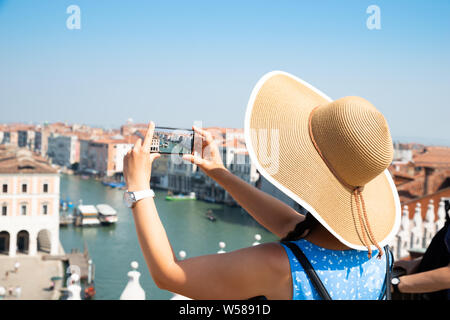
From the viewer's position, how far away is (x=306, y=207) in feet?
1.21

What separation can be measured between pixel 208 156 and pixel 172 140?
0.05m

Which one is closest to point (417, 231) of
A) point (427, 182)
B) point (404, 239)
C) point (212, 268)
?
point (404, 239)

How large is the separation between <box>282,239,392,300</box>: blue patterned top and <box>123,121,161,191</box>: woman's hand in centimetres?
12

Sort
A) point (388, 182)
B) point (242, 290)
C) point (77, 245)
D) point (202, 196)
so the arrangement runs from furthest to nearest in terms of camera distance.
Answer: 1. point (202, 196)
2. point (77, 245)
3. point (388, 182)
4. point (242, 290)

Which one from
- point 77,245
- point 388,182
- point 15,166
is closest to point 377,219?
point 388,182

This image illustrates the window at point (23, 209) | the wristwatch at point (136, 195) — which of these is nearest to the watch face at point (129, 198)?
the wristwatch at point (136, 195)

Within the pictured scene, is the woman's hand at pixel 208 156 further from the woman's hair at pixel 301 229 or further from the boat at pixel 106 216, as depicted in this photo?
the boat at pixel 106 216

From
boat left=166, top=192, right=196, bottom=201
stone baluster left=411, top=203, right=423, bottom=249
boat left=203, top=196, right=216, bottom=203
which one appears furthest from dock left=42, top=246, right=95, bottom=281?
stone baluster left=411, top=203, right=423, bottom=249

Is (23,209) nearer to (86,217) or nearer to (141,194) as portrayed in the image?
(86,217)

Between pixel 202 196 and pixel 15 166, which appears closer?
pixel 15 166

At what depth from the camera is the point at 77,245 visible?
37.0 ft

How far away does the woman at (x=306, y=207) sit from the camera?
0.35 meters

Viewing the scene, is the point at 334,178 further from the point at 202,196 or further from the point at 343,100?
the point at 202,196
